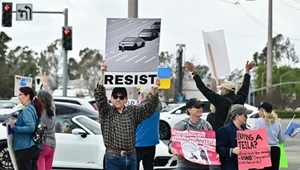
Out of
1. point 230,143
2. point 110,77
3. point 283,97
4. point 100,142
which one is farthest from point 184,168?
point 283,97

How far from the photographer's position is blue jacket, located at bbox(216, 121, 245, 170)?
789 centimetres

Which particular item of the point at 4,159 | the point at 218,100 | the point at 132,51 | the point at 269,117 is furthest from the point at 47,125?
the point at 4,159

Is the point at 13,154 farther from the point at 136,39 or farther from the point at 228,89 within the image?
the point at 228,89

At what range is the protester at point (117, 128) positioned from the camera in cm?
784

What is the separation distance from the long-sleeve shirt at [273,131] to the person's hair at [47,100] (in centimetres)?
323

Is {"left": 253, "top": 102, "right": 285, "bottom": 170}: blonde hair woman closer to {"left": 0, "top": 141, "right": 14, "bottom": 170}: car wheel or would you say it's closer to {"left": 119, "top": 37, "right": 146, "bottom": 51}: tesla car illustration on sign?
{"left": 119, "top": 37, "right": 146, "bottom": 51}: tesla car illustration on sign

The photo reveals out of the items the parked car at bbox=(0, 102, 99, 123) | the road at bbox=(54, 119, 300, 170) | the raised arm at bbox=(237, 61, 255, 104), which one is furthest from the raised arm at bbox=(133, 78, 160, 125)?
the parked car at bbox=(0, 102, 99, 123)

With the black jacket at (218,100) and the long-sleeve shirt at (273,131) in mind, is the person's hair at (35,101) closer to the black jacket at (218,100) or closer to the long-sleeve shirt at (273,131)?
the black jacket at (218,100)

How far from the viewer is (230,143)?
26.0 ft

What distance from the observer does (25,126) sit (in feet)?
29.7

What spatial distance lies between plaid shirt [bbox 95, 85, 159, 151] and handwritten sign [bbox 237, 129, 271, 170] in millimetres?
1222

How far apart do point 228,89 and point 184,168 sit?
1700mm

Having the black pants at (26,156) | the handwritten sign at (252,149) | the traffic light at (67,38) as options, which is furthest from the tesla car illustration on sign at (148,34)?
the traffic light at (67,38)

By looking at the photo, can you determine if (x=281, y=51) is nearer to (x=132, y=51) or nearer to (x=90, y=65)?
(x=90, y=65)
